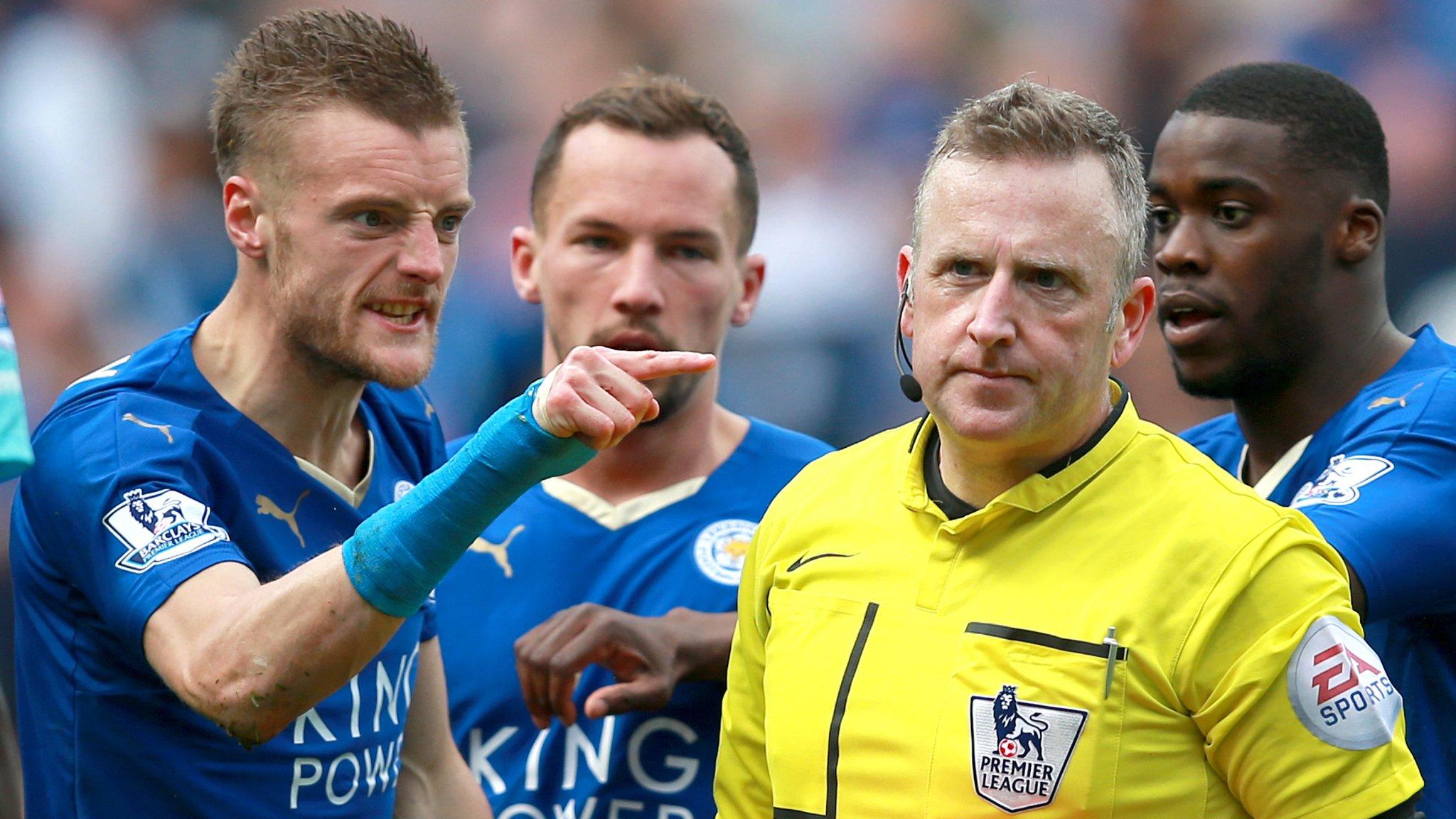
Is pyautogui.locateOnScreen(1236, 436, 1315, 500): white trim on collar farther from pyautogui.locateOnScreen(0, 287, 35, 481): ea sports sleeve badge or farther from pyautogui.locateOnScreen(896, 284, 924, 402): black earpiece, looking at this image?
pyautogui.locateOnScreen(0, 287, 35, 481): ea sports sleeve badge

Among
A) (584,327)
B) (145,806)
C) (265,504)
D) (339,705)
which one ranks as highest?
(584,327)

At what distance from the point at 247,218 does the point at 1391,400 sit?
7.08 feet

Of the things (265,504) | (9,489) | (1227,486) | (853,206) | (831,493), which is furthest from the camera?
(853,206)

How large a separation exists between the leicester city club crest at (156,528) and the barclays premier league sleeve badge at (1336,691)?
A: 165cm

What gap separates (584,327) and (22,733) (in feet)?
4.55

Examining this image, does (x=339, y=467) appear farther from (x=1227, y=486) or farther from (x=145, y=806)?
(x=1227, y=486)

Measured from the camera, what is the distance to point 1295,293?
319 cm

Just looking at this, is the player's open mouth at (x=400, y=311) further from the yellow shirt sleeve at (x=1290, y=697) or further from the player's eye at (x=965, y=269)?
the yellow shirt sleeve at (x=1290, y=697)

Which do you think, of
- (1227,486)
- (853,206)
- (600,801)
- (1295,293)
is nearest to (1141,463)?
(1227,486)

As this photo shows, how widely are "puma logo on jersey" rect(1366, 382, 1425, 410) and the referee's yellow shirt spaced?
0.77m

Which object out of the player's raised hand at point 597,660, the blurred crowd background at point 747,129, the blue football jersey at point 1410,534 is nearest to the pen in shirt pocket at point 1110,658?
the blue football jersey at point 1410,534

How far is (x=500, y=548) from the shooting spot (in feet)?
11.4

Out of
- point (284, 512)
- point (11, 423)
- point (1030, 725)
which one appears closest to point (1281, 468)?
point (1030, 725)

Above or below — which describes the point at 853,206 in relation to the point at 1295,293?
above
